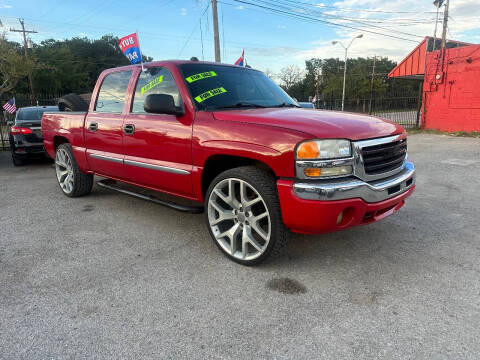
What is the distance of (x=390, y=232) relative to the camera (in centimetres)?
374

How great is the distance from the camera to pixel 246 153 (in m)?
2.82

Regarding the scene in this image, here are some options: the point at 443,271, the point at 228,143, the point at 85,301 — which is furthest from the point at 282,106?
the point at 85,301

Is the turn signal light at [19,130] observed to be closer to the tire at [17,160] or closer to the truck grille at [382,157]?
the tire at [17,160]

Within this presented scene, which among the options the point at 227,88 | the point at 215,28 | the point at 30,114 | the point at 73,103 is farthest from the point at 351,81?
the point at 227,88

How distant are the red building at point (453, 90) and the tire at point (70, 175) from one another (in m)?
14.3

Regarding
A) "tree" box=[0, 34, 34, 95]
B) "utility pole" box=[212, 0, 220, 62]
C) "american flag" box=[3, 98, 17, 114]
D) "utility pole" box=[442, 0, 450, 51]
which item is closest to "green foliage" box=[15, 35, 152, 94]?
"tree" box=[0, 34, 34, 95]

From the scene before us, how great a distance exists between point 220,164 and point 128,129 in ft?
4.24

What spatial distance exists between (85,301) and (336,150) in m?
2.17

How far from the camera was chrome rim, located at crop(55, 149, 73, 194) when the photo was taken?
5285 millimetres

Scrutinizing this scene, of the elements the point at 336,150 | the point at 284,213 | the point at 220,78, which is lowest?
the point at 284,213

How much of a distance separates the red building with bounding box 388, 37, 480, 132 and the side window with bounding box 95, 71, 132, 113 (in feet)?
46.1

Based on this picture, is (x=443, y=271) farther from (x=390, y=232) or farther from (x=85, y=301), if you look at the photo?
(x=85, y=301)

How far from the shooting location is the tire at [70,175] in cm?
514

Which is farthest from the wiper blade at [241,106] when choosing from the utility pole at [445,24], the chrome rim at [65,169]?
the utility pole at [445,24]
